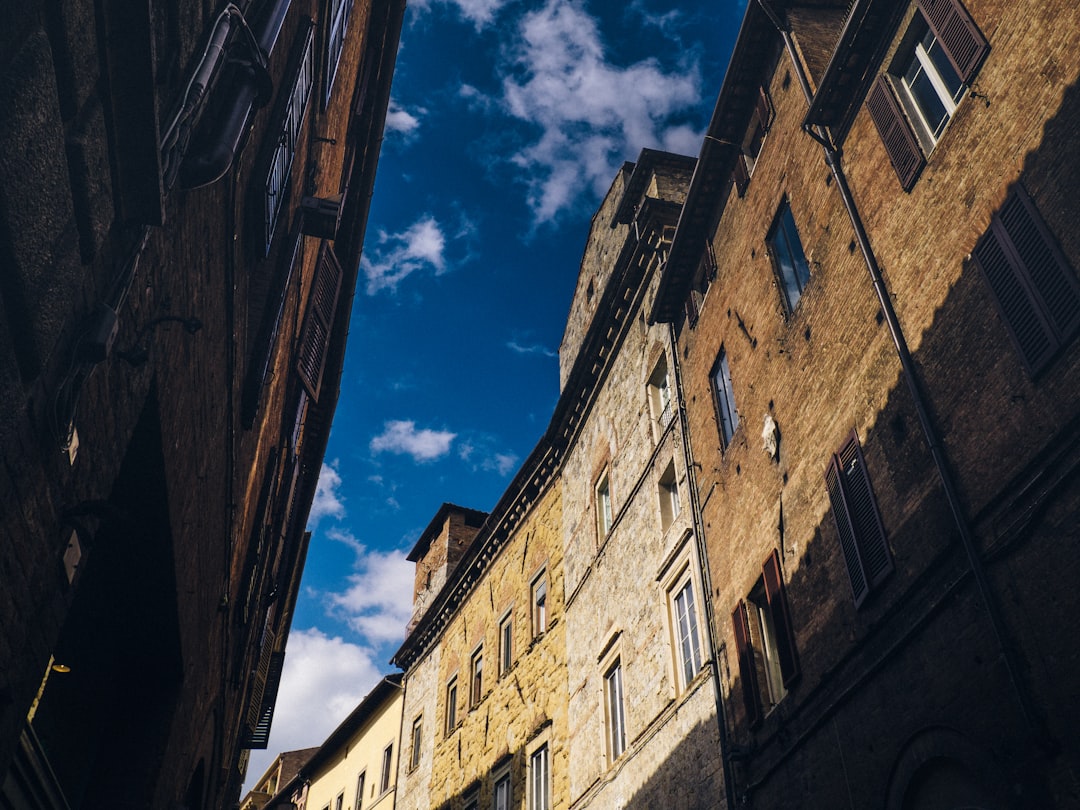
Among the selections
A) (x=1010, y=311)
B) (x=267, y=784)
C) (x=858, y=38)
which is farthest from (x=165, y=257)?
(x=267, y=784)

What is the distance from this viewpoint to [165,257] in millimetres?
4000

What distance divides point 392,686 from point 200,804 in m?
14.1

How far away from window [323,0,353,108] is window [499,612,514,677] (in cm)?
1168

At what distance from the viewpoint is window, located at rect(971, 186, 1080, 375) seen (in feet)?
17.8

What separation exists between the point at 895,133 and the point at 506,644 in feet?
44.7

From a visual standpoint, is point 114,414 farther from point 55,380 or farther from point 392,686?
point 392,686

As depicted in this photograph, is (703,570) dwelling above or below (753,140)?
below

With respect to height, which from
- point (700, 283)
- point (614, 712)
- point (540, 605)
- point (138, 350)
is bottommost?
point (138, 350)

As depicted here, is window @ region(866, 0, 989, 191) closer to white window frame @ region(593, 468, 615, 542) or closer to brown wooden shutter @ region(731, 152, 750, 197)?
brown wooden shutter @ region(731, 152, 750, 197)

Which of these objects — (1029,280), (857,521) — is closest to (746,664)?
(857,521)

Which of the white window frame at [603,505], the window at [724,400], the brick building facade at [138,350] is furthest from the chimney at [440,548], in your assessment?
the window at [724,400]

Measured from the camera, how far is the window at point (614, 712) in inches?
484

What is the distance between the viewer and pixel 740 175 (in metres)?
11.0

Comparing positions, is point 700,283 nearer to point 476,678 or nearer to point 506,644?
point 506,644
